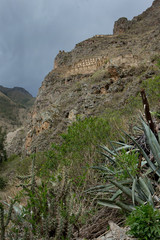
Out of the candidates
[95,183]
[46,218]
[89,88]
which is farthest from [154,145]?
→ [89,88]

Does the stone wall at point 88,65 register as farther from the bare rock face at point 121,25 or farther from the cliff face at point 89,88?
the bare rock face at point 121,25

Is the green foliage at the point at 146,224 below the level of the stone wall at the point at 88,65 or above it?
below

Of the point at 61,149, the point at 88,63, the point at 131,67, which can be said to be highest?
the point at 88,63

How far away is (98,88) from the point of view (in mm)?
16953

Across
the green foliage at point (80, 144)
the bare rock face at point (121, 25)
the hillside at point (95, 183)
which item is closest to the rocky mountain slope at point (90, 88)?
the hillside at point (95, 183)

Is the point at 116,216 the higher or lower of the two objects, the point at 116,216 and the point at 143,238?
the lower

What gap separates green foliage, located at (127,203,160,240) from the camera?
1.29 meters

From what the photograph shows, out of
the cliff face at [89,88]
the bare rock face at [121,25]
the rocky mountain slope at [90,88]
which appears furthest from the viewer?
the bare rock face at [121,25]

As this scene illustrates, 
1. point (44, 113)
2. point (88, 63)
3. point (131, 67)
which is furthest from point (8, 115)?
point (131, 67)

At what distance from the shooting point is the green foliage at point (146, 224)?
4.24ft

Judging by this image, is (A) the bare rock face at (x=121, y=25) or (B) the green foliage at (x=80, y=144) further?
(A) the bare rock face at (x=121, y=25)

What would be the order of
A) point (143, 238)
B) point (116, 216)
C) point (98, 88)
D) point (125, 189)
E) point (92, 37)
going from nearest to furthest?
point (143, 238) → point (125, 189) → point (116, 216) → point (98, 88) → point (92, 37)

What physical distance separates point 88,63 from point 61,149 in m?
24.9

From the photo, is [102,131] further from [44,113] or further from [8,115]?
[8,115]
